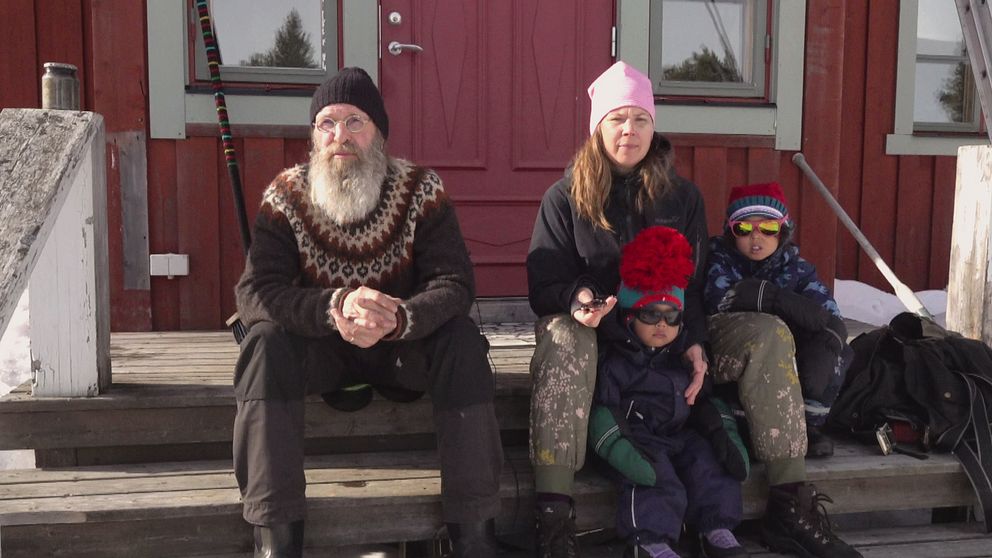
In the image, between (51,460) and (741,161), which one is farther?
(741,161)

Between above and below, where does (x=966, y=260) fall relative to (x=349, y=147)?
below

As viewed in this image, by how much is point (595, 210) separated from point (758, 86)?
6.83 ft

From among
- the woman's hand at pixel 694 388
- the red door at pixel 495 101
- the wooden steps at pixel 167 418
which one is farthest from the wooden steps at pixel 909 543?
the red door at pixel 495 101

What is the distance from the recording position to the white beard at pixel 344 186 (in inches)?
95.3

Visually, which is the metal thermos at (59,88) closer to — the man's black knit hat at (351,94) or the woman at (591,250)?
the man's black knit hat at (351,94)

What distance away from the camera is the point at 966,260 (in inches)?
121

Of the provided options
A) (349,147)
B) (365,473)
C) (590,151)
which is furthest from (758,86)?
(365,473)

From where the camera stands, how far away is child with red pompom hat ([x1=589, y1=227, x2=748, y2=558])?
2330 millimetres

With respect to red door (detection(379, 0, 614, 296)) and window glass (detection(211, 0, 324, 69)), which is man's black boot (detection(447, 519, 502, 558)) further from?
window glass (detection(211, 0, 324, 69))

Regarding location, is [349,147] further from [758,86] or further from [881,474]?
[758,86]

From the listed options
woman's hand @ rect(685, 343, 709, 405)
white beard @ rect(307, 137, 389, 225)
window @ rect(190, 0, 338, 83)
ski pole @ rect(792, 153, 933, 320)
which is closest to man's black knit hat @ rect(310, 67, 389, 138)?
white beard @ rect(307, 137, 389, 225)

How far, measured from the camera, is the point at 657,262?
2387mm

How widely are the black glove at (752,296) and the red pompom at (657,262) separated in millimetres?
286

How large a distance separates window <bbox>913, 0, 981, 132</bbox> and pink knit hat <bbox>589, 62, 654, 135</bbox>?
2983mm
